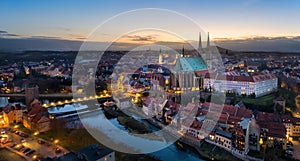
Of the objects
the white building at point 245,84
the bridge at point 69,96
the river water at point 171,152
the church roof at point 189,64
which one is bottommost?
the river water at point 171,152

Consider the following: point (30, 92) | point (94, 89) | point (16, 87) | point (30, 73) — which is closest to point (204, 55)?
point (94, 89)


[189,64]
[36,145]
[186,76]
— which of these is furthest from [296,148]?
[189,64]

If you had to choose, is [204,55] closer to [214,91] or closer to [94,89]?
[214,91]

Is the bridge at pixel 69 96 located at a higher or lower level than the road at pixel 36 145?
lower

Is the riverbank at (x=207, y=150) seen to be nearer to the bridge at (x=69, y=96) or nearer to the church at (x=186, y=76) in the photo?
the church at (x=186, y=76)

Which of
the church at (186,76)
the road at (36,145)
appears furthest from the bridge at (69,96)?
the road at (36,145)

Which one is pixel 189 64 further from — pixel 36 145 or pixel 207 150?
pixel 36 145

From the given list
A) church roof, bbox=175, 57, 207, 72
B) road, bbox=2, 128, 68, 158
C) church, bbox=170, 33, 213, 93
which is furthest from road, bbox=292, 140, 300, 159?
church roof, bbox=175, 57, 207, 72

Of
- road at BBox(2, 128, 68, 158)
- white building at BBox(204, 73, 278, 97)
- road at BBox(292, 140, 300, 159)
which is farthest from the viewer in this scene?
white building at BBox(204, 73, 278, 97)

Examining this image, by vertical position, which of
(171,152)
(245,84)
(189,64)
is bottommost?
(171,152)

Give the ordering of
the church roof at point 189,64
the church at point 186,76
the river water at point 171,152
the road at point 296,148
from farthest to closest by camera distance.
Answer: the church roof at point 189,64 → the church at point 186,76 → the river water at point 171,152 → the road at point 296,148

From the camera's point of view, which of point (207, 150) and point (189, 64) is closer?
point (207, 150)

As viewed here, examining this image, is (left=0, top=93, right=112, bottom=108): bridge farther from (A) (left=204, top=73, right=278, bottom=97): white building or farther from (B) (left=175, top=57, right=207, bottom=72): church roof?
(A) (left=204, top=73, right=278, bottom=97): white building
